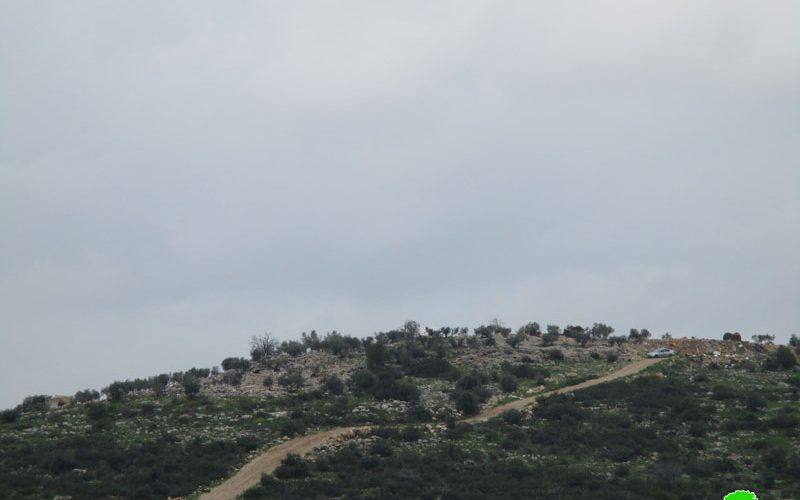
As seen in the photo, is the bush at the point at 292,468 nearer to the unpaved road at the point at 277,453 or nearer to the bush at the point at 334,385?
the unpaved road at the point at 277,453

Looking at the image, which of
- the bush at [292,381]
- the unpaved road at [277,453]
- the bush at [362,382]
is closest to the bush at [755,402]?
the unpaved road at [277,453]

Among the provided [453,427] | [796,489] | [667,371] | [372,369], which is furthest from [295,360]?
[796,489]

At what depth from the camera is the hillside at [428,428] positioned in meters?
37.2

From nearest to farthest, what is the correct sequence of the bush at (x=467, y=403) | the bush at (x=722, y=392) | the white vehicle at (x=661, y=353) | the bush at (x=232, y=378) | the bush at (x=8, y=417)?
1. the bush at (x=8, y=417)
2. the bush at (x=467, y=403)
3. the bush at (x=722, y=392)
4. the bush at (x=232, y=378)
5. the white vehicle at (x=661, y=353)

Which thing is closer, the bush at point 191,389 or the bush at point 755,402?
the bush at point 755,402

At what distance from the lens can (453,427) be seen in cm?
4581

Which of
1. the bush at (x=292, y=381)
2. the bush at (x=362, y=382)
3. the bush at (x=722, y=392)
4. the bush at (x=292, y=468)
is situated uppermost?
the bush at (x=292, y=381)

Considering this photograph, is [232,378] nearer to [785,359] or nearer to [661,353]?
[661,353]

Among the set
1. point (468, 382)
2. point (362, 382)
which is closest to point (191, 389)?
point (362, 382)

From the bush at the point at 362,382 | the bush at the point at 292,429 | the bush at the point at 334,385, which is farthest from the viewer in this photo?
the bush at the point at 362,382

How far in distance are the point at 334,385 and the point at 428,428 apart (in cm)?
1055

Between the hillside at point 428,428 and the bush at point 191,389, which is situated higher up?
the bush at point 191,389

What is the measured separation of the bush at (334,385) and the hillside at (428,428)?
83 millimetres

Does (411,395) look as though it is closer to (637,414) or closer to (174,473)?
(637,414)
